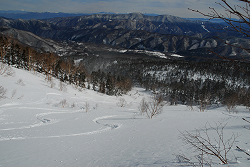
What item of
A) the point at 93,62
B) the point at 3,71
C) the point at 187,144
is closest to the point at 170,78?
the point at 93,62

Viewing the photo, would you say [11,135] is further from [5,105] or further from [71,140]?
[5,105]

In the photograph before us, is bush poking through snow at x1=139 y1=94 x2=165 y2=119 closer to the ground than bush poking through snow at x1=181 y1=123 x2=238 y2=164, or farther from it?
closer to the ground

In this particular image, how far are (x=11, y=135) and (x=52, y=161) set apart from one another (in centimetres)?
674

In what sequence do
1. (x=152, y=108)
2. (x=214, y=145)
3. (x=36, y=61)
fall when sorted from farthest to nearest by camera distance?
(x=36, y=61) < (x=152, y=108) < (x=214, y=145)

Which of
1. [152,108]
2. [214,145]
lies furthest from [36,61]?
[214,145]

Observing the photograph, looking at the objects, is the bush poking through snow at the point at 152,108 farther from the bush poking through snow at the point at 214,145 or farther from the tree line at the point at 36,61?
the tree line at the point at 36,61

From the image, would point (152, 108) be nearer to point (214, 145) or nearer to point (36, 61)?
point (214, 145)

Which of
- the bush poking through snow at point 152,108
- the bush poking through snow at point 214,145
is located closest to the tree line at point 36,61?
the bush poking through snow at point 152,108

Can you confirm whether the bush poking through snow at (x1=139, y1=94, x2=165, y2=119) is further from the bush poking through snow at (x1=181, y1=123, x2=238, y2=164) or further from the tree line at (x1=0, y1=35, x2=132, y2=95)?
the tree line at (x1=0, y1=35, x2=132, y2=95)

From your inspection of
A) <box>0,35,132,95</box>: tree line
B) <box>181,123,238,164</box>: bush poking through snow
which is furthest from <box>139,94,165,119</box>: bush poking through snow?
<box>0,35,132,95</box>: tree line

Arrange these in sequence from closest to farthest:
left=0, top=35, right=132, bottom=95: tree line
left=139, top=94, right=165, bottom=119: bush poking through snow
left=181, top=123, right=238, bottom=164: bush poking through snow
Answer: left=181, top=123, right=238, bottom=164: bush poking through snow, left=139, top=94, right=165, bottom=119: bush poking through snow, left=0, top=35, right=132, bottom=95: tree line

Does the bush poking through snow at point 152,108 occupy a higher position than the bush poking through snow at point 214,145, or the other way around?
the bush poking through snow at point 214,145

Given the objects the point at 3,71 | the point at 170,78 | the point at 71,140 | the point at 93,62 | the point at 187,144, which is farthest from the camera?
the point at 93,62

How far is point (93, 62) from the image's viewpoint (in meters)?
165
